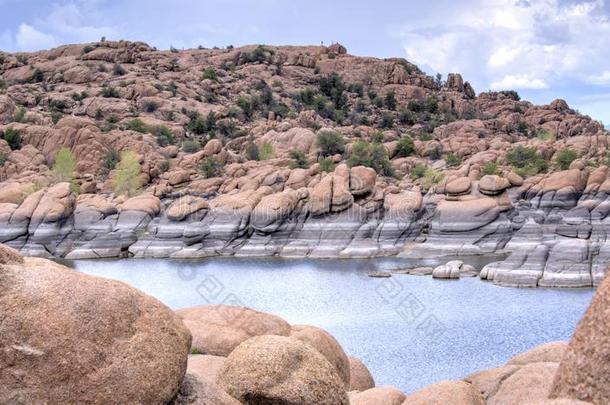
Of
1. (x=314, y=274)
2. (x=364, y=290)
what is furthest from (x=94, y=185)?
(x=364, y=290)

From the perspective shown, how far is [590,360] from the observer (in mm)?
6523

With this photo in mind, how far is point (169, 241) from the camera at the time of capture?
195 feet

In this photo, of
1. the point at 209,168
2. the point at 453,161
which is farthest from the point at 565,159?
the point at 209,168

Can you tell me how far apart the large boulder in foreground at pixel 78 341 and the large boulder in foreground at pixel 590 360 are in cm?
392

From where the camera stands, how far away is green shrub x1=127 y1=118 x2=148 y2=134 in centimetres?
9456

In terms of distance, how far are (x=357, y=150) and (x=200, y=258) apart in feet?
98.2

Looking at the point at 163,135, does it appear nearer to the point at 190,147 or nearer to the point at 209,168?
the point at 190,147

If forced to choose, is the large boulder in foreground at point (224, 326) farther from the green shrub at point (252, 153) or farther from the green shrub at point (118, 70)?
the green shrub at point (118, 70)

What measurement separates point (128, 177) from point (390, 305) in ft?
148

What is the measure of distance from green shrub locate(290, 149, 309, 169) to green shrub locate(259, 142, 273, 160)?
3006 millimetres

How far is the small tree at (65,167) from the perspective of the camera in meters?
76.1

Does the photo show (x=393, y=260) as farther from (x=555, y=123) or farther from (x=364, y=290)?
(x=555, y=123)

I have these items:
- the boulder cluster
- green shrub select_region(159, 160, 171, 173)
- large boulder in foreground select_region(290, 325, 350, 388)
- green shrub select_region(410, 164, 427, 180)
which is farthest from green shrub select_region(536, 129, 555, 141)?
the boulder cluster

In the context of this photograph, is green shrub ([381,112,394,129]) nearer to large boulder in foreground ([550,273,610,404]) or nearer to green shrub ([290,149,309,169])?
green shrub ([290,149,309,169])
